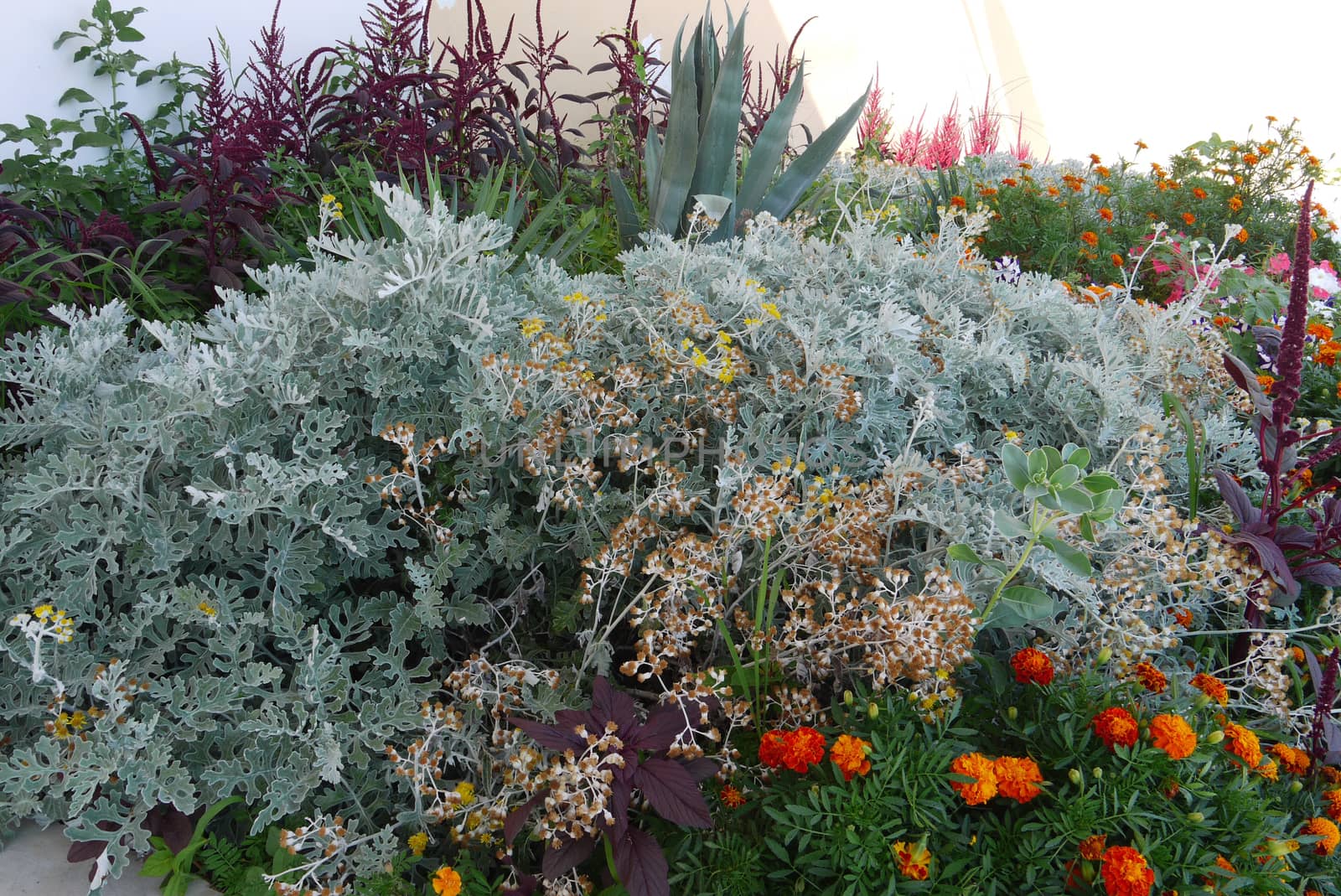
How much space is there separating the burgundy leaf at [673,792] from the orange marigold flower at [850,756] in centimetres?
19

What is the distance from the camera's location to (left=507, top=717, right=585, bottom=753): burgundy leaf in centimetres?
115

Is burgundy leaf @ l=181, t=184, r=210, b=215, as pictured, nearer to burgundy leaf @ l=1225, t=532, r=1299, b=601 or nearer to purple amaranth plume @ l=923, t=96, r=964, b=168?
burgundy leaf @ l=1225, t=532, r=1299, b=601

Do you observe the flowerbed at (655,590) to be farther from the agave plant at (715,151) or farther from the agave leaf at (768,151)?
the agave leaf at (768,151)

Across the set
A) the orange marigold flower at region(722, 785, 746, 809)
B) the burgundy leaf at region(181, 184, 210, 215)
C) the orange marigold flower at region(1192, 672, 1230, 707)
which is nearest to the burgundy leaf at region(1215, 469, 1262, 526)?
the orange marigold flower at region(1192, 672, 1230, 707)

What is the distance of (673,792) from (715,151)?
2325 millimetres

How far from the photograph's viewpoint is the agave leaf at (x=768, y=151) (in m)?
2.88

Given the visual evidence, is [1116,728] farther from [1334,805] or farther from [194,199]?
[194,199]

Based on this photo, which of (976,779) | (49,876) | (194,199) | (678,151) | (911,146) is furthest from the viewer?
(911,146)

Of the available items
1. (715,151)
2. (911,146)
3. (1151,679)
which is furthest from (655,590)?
(911,146)

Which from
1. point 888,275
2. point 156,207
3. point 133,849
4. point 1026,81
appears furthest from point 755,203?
point 1026,81

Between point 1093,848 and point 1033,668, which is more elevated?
point 1033,668

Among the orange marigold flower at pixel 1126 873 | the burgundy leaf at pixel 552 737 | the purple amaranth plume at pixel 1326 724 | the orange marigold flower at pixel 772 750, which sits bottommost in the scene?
the purple amaranth plume at pixel 1326 724

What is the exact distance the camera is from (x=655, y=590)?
156 centimetres

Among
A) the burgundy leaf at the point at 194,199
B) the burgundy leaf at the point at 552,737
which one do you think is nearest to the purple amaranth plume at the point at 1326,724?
the burgundy leaf at the point at 552,737
